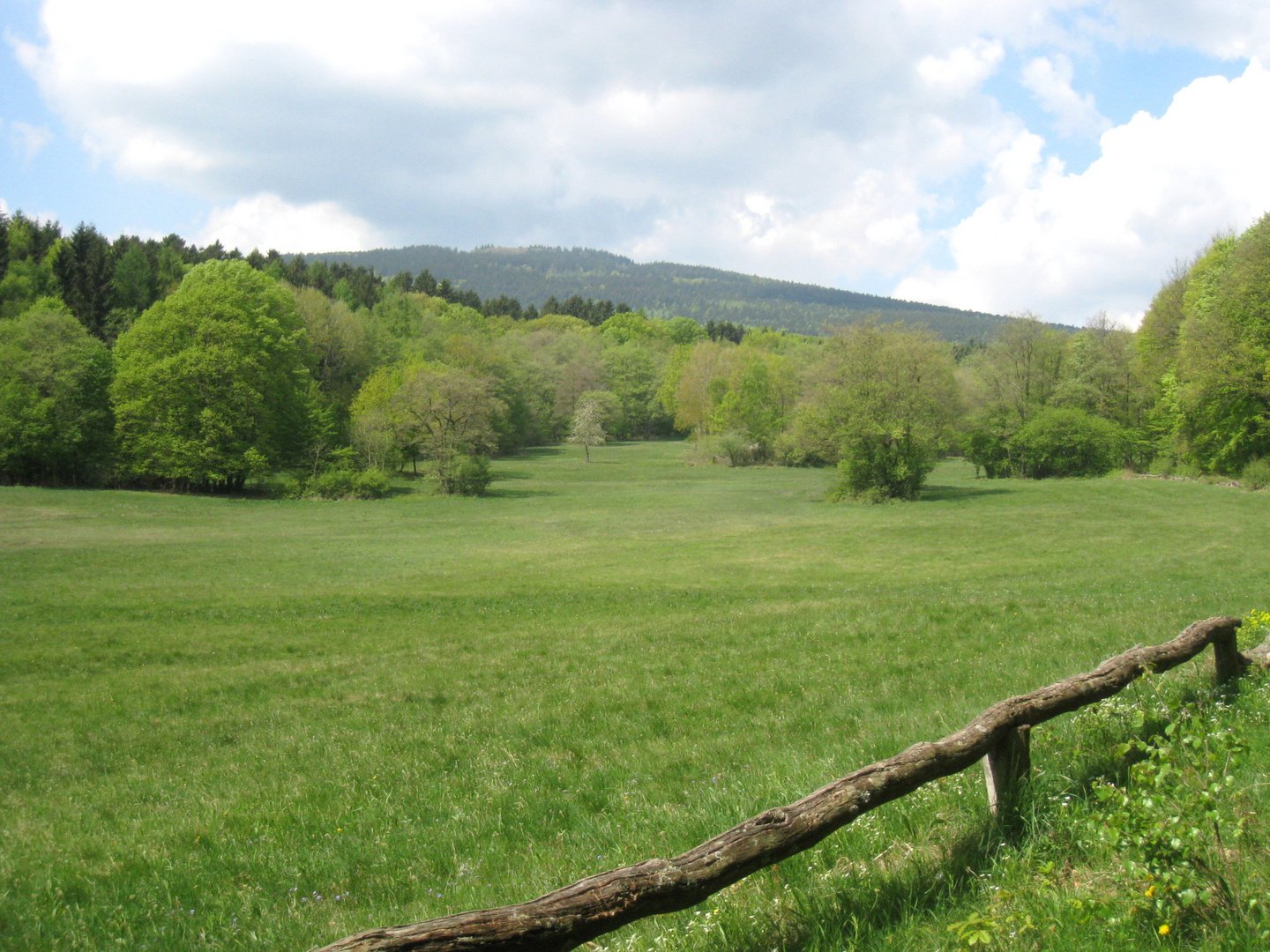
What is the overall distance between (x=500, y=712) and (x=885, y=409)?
48.3 meters

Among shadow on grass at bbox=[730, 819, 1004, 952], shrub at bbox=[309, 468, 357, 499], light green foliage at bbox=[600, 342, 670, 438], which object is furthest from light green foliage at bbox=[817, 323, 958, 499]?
light green foliage at bbox=[600, 342, 670, 438]

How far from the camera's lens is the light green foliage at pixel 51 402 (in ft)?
180

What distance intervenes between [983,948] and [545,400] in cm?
12765

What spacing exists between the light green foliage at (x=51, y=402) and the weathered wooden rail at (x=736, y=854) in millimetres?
66054

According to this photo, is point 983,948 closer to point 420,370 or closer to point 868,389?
point 868,389

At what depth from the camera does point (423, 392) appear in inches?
2761

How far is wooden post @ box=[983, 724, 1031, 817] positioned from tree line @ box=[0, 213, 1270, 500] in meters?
51.8

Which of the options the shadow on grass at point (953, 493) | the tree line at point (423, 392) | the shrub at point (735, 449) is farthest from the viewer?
the shrub at point (735, 449)

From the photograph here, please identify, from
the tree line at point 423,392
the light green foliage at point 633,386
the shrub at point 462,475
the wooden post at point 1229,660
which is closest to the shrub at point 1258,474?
the tree line at point 423,392

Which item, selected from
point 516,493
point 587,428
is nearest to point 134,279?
point 587,428

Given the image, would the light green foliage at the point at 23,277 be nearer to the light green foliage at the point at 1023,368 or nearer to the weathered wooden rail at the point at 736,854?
the weathered wooden rail at the point at 736,854

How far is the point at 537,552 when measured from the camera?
123ft

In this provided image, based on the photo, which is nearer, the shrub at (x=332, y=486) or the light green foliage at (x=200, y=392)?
the light green foliage at (x=200, y=392)

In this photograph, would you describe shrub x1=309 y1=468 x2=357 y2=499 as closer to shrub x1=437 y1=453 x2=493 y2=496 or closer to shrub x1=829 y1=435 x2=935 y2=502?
shrub x1=437 y1=453 x2=493 y2=496
